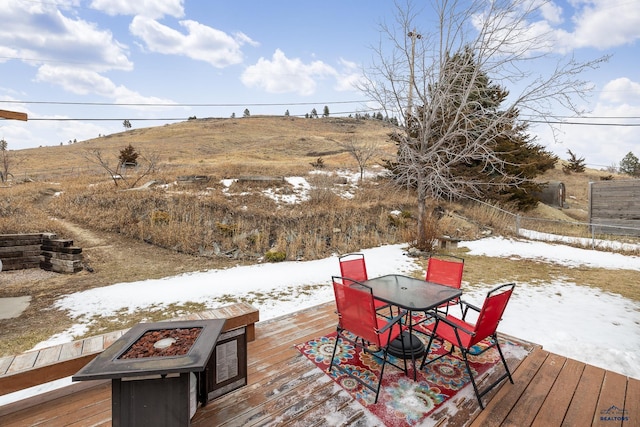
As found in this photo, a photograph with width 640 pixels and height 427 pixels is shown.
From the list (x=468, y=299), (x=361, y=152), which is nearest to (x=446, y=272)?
(x=468, y=299)

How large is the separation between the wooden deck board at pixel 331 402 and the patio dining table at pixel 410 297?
0.67 meters

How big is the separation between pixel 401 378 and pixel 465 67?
7.82m

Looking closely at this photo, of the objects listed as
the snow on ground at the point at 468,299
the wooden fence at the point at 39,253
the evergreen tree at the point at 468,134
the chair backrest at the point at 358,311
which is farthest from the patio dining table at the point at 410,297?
the wooden fence at the point at 39,253

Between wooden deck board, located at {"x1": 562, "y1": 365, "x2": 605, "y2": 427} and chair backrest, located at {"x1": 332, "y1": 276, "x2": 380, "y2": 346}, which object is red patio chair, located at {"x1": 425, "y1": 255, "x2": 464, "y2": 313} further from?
chair backrest, located at {"x1": 332, "y1": 276, "x2": 380, "y2": 346}

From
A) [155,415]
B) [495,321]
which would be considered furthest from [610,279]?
[155,415]

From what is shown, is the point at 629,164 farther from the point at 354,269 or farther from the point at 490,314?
the point at 490,314

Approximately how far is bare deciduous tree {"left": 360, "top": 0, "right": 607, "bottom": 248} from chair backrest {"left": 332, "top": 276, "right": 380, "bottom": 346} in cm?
582

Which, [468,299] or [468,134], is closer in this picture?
[468,299]

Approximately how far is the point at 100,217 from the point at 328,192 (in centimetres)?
851

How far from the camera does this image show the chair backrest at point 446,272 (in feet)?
11.6

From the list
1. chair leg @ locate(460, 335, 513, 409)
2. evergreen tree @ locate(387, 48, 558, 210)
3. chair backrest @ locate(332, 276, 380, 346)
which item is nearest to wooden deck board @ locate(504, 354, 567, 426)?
chair leg @ locate(460, 335, 513, 409)

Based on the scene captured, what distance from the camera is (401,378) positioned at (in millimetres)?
2617

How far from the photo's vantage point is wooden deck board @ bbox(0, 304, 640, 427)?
81.9 inches

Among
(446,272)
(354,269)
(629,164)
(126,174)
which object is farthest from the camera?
(629,164)
